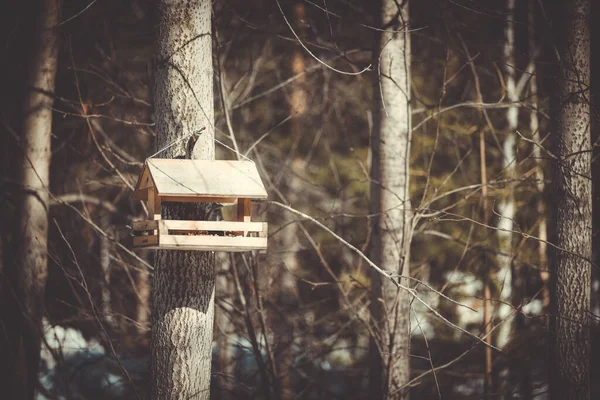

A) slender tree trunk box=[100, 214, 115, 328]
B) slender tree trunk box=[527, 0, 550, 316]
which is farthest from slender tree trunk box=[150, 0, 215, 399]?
slender tree trunk box=[527, 0, 550, 316]

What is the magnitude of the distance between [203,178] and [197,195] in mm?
113

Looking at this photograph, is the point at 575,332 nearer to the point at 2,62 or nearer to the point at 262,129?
the point at 2,62

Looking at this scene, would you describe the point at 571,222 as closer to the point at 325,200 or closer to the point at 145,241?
the point at 145,241

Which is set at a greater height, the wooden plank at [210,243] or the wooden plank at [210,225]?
the wooden plank at [210,225]

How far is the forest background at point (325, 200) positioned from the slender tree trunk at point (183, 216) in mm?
2068

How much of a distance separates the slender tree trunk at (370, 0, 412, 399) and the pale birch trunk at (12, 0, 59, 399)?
3.04 metres

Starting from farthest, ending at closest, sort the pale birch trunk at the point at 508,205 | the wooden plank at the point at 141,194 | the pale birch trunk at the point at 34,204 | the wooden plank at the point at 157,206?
the pale birch trunk at the point at 508,205 → the pale birch trunk at the point at 34,204 → the wooden plank at the point at 141,194 → the wooden plank at the point at 157,206

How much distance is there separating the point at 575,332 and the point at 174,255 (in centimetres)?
318

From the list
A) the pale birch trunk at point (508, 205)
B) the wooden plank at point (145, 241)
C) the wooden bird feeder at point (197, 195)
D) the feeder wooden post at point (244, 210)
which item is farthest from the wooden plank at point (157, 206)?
the pale birch trunk at point (508, 205)

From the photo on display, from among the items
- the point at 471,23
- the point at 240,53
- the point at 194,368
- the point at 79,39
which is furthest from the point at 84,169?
the point at 194,368

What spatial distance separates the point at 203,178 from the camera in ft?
13.0

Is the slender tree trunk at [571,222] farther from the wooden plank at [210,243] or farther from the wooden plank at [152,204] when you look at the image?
the wooden plank at [152,204]

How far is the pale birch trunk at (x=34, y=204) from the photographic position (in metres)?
6.77

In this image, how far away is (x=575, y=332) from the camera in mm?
5562
